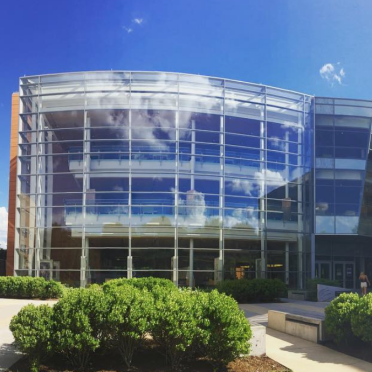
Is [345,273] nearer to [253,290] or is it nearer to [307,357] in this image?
[253,290]

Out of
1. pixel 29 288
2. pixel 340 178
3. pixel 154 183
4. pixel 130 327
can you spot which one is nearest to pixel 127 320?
pixel 130 327

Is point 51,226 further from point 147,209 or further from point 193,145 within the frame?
point 193,145

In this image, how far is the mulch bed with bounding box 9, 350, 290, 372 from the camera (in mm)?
6797

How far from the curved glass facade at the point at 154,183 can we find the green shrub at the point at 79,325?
56.7ft

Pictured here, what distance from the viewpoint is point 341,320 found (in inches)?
340

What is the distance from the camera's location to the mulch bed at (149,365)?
6797 mm

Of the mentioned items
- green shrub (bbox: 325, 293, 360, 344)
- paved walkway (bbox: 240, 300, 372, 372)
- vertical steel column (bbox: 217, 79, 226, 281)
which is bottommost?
paved walkway (bbox: 240, 300, 372, 372)

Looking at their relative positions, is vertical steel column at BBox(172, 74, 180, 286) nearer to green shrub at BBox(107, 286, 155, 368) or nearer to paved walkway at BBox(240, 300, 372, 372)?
paved walkway at BBox(240, 300, 372, 372)

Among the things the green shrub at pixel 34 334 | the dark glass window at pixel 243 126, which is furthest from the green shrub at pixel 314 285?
the green shrub at pixel 34 334

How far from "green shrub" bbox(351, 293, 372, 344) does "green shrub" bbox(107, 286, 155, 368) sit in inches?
168

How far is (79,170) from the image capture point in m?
25.2

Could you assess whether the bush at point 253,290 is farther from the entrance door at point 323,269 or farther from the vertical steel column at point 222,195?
the entrance door at point 323,269

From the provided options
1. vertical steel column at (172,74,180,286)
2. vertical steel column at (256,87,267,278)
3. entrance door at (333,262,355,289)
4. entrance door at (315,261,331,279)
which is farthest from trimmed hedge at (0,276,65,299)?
entrance door at (333,262,355,289)

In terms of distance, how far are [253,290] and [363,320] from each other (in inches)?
397
